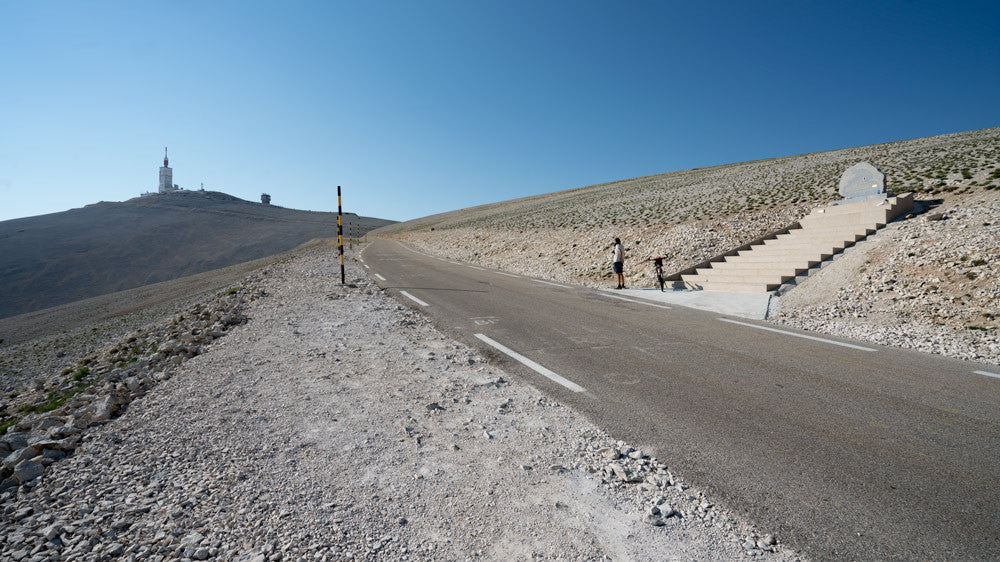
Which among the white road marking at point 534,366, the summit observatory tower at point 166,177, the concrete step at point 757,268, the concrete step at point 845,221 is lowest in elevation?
the white road marking at point 534,366

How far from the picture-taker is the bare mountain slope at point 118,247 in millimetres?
31828

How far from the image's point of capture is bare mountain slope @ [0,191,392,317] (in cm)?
3183

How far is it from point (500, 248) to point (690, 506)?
2559 centimetres

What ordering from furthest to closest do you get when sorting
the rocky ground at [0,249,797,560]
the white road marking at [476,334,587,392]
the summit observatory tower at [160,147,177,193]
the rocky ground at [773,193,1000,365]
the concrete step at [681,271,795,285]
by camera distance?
the summit observatory tower at [160,147,177,193]
the concrete step at [681,271,795,285]
the rocky ground at [773,193,1000,365]
the white road marking at [476,334,587,392]
the rocky ground at [0,249,797,560]

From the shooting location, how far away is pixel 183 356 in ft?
18.9

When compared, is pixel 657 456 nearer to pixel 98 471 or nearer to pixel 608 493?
pixel 608 493

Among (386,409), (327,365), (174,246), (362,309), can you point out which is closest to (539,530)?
(386,409)

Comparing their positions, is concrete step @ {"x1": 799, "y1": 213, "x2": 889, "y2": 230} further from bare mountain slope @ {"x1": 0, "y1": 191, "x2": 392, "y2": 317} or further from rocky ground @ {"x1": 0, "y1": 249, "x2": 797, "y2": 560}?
bare mountain slope @ {"x1": 0, "y1": 191, "x2": 392, "y2": 317}

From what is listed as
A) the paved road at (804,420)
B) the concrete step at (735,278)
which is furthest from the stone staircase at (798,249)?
the paved road at (804,420)

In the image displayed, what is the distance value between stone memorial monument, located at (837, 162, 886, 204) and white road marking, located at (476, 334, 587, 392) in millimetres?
14436

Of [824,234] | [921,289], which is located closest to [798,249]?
[824,234]

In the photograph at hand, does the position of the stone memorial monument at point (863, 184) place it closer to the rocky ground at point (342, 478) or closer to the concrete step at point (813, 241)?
the concrete step at point (813, 241)

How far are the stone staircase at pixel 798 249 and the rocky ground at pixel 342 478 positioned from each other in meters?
9.95

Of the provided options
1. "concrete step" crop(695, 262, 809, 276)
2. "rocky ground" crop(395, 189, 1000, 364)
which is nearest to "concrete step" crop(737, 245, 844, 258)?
"rocky ground" crop(395, 189, 1000, 364)
